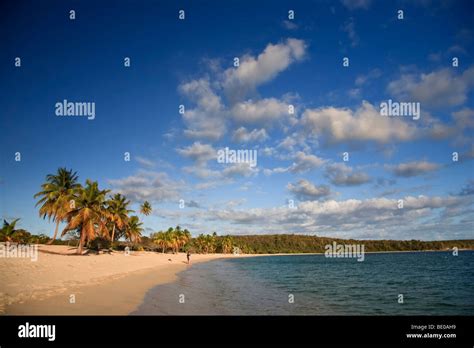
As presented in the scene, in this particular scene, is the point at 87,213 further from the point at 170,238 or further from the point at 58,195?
the point at 170,238

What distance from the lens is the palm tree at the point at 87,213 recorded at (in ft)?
136

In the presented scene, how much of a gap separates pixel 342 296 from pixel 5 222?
52.9m

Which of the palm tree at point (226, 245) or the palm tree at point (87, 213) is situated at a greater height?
the palm tree at point (87, 213)

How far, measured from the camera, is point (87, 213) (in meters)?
41.8

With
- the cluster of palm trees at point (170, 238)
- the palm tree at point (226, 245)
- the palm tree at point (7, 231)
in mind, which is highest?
the palm tree at point (7, 231)

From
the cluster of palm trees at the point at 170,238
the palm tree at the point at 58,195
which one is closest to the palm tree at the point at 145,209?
the cluster of palm trees at the point at 170,238

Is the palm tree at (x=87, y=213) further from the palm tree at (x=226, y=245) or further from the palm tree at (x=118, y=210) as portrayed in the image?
the palm tree at (x=226, y=245)

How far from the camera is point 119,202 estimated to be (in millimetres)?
60844

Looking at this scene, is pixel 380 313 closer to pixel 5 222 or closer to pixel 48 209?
pixel 48 209

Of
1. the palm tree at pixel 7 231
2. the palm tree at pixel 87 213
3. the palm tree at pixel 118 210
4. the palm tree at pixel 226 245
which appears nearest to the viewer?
the palm tree at pixel 87 213

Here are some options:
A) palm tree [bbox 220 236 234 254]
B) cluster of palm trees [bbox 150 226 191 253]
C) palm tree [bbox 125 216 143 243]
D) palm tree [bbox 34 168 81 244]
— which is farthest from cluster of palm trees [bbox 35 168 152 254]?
palm tree [bbox 220 236 234 254]
